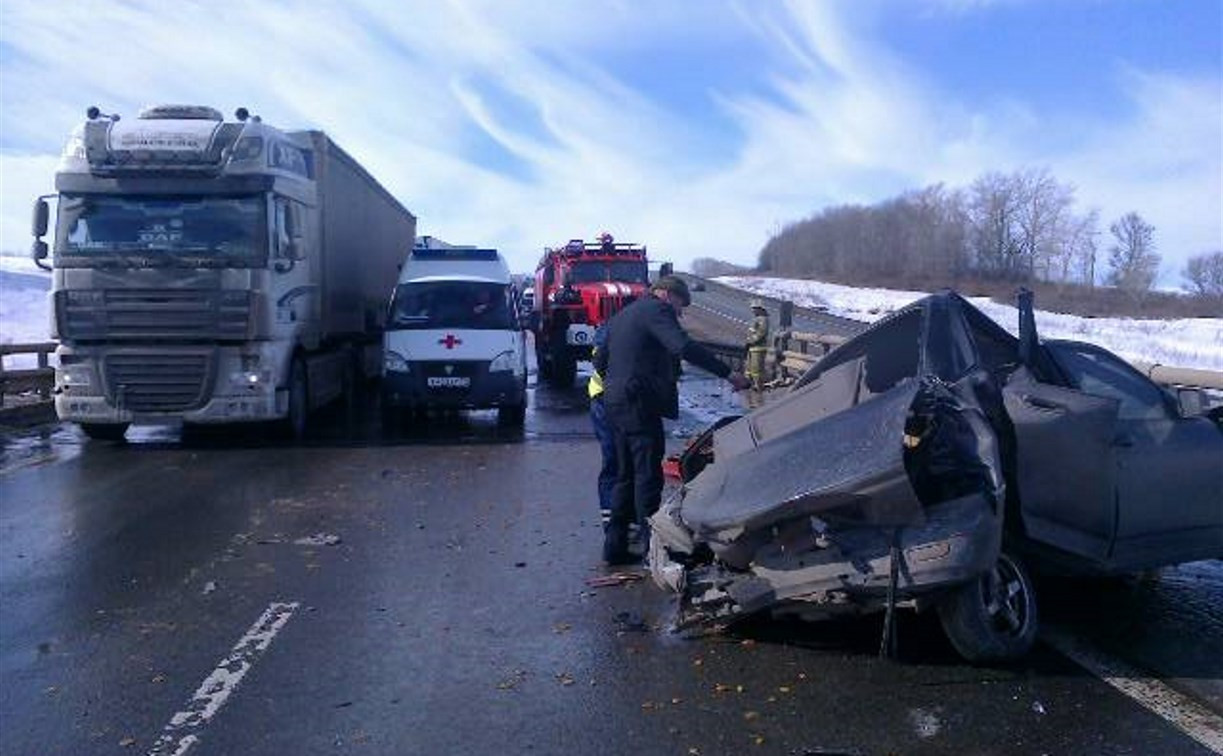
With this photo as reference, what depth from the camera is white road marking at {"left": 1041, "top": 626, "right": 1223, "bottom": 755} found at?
14.4 ft

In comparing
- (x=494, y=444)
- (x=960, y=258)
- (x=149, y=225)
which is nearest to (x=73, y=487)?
(x=149, y=225)

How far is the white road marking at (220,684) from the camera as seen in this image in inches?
172

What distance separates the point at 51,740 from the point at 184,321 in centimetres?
854

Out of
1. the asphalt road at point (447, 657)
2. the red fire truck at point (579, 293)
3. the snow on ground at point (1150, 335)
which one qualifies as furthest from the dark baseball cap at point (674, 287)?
the red fire truck at point (579, 293)

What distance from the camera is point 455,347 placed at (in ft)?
47.2

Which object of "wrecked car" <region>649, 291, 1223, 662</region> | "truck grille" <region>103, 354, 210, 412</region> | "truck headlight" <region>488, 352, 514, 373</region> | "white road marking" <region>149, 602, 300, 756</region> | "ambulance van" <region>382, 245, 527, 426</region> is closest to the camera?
"white road marking" <region>149, 602, 300, 756</region>

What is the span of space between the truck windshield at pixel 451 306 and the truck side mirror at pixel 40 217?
13.8ft

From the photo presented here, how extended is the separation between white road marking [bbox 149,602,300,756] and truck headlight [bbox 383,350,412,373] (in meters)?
8.14

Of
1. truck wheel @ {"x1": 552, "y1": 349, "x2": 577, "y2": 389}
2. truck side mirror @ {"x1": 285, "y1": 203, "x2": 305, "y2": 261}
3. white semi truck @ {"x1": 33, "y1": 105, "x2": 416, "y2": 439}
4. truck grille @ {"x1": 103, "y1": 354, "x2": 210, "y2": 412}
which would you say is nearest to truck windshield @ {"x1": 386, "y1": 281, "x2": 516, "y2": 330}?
truck side mirror @ {"x1": 285, "y1": 203, "x2": 305, "y2": 261}

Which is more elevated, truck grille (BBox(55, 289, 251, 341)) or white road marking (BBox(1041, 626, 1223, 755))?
truck grille (BBox(55, 289, 251, 341))

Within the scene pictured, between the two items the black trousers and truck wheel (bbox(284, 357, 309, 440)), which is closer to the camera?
the black trousers

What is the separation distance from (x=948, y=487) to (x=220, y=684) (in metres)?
3.35

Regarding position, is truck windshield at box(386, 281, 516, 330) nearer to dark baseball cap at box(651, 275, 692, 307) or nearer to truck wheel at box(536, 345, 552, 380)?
truck wheel at box(536, 345, 552, 380)

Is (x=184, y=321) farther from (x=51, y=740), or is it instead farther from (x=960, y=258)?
(x=960, y=258)
